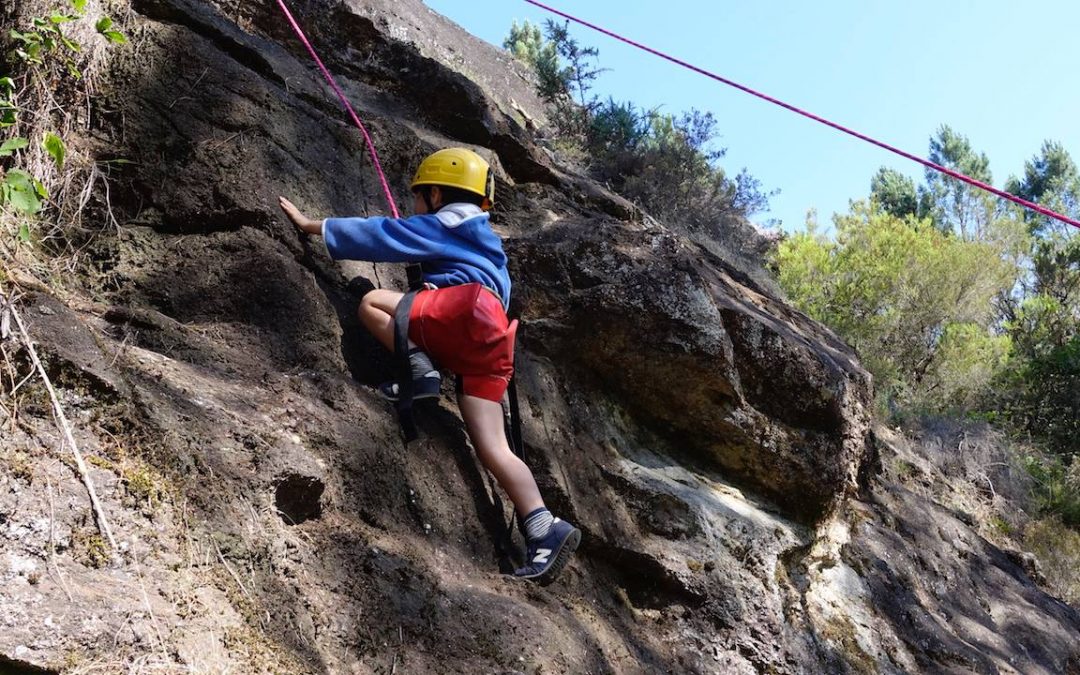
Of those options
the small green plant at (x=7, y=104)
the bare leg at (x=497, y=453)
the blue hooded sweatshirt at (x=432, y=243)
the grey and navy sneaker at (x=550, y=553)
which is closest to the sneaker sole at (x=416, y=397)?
A: the bare leg at (x=497, y=453)

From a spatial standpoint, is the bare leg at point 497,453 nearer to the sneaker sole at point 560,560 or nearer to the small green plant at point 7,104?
the sneaker sole at point 560,560

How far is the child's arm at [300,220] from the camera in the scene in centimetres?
415

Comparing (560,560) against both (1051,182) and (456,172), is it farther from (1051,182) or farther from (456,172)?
(1051,182)

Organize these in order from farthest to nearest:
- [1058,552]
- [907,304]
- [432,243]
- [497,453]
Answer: [907,304] → [1058,552] → [432,243] → [497,453]

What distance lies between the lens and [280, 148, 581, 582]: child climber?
376 cm

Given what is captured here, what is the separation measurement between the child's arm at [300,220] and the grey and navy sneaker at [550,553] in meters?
1.74

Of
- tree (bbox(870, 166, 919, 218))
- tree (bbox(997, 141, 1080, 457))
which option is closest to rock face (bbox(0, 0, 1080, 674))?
tree (bbox(997, 141, 1080, 457))

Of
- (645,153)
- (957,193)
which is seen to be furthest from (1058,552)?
(957,193)

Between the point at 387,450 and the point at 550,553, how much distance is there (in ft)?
2.61

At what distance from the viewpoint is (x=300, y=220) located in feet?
13.8

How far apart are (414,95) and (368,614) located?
4.55 metres

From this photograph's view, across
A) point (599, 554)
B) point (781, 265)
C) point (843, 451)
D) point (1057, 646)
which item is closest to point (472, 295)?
point (599, 554)

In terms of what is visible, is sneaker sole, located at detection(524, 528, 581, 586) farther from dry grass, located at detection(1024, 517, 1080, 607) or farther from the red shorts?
dry grass, located at detection(1024, 517, 1080, 607)

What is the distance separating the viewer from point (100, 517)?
8.03ft
